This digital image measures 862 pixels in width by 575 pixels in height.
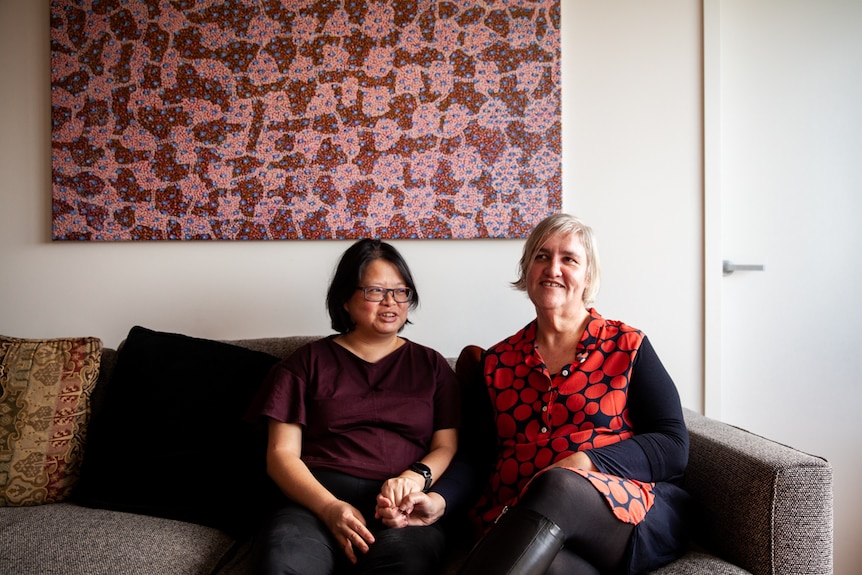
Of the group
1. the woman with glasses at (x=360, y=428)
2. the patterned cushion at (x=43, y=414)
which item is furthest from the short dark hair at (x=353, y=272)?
the patterned cushion at (x=43, y=414)

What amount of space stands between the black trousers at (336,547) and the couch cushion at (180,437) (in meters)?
0.25

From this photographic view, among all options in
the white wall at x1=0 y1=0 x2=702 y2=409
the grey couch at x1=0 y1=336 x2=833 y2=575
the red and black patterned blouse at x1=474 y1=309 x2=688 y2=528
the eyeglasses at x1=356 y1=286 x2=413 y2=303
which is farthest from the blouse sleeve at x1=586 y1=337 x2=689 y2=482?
the white wall at x1=0 y1=0 x2=702 y2=409

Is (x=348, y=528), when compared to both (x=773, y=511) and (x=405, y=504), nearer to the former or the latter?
(x=405, y=504)

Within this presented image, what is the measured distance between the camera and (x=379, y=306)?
173 cm

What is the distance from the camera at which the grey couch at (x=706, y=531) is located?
1.35 meters

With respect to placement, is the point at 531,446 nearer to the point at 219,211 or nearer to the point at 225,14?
the point at 219,211

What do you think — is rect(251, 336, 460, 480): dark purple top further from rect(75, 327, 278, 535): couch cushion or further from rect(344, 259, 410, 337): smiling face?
rect(75, 327, 278, 535): couch cushion

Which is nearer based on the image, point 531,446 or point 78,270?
point 531,446

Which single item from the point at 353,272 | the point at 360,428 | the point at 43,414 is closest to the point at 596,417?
the point at 360,428

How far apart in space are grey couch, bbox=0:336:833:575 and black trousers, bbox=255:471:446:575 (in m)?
0.11

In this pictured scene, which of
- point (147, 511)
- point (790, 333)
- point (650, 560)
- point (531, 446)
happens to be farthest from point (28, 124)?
point (790, 333)

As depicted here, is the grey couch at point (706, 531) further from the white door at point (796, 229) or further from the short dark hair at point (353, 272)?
the white door at point (796, 229)

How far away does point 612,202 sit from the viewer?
2307 mm

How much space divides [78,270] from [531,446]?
1738mm
